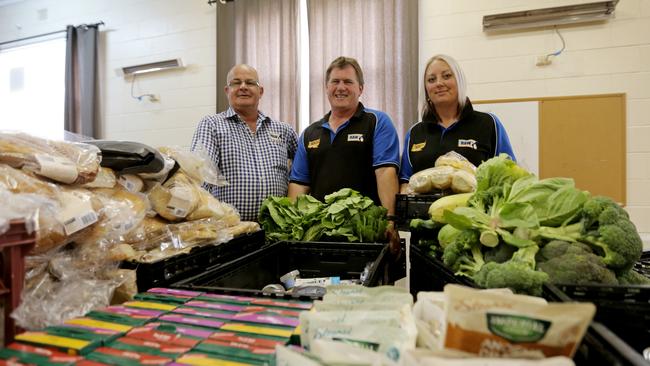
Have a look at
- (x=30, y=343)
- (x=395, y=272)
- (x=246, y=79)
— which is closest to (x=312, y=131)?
(x=246, y=79)

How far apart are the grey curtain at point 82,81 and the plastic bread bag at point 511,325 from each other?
201 inches

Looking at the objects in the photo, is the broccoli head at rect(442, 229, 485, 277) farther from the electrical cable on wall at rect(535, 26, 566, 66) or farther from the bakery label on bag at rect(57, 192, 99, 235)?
the electrical cable on wall at rect(535, 26, 566, 66)

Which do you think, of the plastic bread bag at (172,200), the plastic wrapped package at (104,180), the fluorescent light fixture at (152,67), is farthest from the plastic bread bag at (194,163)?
the fluorescent light fixture at (152,67)

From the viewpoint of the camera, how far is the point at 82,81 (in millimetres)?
4660

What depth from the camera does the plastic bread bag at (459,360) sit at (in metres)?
0.40

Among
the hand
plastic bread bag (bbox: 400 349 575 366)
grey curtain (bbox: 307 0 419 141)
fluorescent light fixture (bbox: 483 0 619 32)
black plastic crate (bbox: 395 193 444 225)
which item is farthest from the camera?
grey curtain (bbox: 307 0 419 141)

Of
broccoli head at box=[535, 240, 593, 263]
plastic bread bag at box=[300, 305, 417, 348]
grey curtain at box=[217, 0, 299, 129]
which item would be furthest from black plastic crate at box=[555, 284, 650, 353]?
grey curtain at box=[217, 0, 299, 129]

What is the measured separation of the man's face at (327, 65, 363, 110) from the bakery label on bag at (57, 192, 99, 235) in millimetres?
1725

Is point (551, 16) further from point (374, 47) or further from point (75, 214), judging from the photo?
point (75, 214)

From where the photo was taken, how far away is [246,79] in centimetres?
248

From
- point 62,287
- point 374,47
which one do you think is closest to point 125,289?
point 62,287

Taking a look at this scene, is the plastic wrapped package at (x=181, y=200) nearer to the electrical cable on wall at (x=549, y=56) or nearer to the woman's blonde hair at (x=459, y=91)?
the woman's blonde hair at (x=459, y=91)

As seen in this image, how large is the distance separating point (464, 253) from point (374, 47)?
9.58ft

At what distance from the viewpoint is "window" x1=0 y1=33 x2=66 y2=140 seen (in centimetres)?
493
